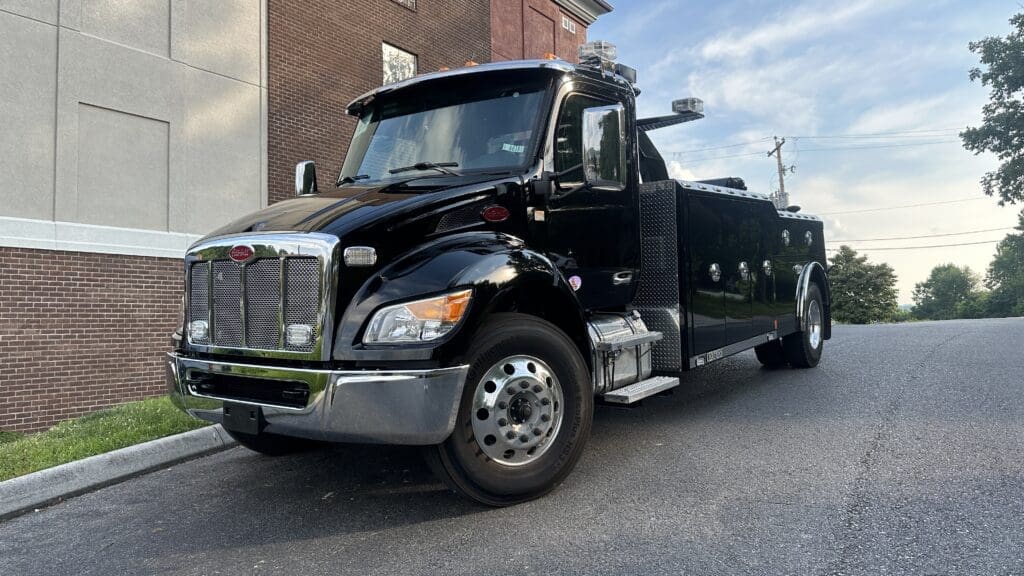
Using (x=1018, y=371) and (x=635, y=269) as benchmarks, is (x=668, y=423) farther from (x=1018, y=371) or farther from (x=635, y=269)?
(x=1018, y=371)

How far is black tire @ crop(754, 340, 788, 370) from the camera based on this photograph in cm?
793

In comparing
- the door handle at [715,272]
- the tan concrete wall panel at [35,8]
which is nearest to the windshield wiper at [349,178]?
the door handle at [715,272]

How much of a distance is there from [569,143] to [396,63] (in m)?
10.6

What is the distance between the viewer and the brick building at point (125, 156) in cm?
839

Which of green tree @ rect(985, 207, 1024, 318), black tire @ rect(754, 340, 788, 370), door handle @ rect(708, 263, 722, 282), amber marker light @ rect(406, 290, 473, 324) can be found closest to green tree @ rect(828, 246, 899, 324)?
green tree @ rect(985, 207, 1024, 318)

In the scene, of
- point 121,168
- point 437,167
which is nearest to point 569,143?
point 437,167

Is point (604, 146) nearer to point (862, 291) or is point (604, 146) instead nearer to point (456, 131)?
point (456, 131)

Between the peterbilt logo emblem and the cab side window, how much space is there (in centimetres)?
190

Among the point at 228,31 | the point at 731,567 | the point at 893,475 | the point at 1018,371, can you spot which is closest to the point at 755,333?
the point at 893,475

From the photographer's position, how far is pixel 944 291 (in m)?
96.3

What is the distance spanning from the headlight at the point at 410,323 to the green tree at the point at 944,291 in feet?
340

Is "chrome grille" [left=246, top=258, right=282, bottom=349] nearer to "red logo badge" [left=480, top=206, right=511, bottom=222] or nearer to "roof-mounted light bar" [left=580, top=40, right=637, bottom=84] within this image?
"red logo badge" [left=480, top=206, right=511, bottom=222]

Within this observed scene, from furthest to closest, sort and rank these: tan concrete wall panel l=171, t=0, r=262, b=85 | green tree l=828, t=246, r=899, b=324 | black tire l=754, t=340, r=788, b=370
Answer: green tree l=828, t=246, r=899, b=324, tan concrete wall panel l=171, t=0, r=262, b=85, black tire l=754, t=340, r=788, b=370

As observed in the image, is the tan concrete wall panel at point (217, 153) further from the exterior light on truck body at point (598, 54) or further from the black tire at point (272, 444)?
the exterior light on truck body at point (598, 54)
